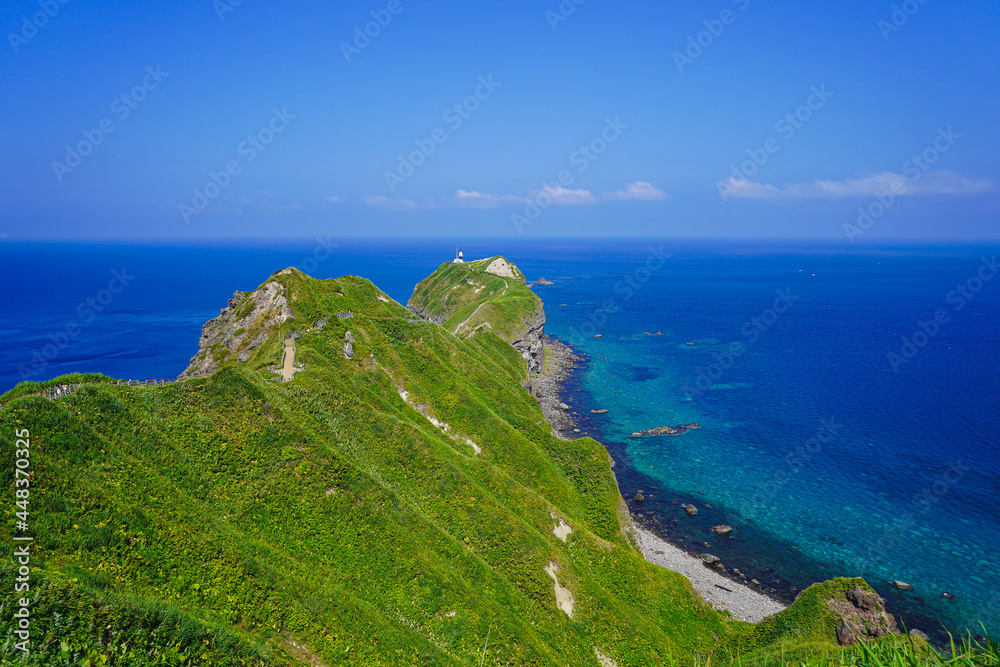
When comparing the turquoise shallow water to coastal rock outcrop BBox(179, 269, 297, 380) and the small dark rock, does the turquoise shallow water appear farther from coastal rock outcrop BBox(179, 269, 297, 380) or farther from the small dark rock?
coastal rock outcrop BBox(179, 269, 297, 380)

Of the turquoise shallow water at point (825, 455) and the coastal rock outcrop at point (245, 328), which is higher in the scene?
the coastal rock outcrop at point (245, 328)

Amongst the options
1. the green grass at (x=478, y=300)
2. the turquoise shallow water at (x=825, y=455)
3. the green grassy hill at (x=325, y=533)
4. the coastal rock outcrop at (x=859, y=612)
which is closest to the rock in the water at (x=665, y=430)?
the turquoise shallow water at (x=825, y=455)

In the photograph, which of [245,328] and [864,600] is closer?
[864,600]

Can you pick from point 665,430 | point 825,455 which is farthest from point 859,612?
point 665,430

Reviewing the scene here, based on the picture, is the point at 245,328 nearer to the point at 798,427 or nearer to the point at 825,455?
the point at 825,455

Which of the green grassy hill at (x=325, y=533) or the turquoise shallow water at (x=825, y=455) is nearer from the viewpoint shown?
the green grassy hill at (x=325, y=533)

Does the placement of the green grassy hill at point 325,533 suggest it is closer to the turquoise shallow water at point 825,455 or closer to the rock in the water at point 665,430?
the turquoise shallow water at point 825,455
